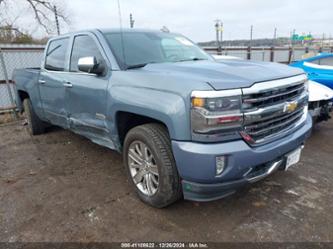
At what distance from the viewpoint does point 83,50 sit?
3801 millimetres

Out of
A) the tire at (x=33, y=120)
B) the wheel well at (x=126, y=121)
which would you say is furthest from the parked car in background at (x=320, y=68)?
the tire at (x=33, y=120)

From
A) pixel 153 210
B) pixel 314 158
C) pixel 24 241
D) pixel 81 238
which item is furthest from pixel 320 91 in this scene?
pixel 24 241

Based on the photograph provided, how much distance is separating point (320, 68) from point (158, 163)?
574cm

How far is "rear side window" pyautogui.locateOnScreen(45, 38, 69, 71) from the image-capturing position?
14.1 feet

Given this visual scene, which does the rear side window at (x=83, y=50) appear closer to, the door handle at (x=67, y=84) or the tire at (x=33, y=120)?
the door handle at (x=67, y=84)

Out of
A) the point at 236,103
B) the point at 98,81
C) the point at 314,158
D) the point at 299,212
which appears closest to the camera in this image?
the point at 236,103

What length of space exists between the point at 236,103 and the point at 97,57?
6.28ft

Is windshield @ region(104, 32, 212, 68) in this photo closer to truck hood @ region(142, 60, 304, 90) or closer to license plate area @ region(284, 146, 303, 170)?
truck hood @ region(142, 60, 304, 90)

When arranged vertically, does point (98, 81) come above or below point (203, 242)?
above

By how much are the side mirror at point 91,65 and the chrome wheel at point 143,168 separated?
964mm

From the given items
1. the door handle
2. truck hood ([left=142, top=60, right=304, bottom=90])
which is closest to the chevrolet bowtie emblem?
Answer: truck hood ([left=142, top=60, right=304, bottom=90])

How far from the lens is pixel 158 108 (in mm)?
2586

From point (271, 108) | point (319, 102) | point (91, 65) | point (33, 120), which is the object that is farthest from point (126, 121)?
point (319, 102)

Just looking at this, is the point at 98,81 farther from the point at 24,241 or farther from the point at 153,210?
the point at 24,241
